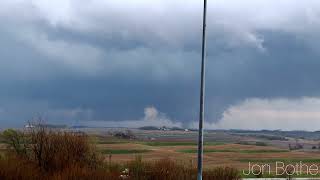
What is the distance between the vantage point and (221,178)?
99.5 ft

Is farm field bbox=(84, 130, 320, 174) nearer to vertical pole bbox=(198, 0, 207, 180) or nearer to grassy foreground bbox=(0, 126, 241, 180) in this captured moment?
grassy foreground bbox=(0, 126, 241, 180)

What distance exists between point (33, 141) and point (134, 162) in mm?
5785

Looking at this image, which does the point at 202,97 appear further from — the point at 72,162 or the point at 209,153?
the point at 209,153

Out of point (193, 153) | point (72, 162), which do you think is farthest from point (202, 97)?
point (193, 153)

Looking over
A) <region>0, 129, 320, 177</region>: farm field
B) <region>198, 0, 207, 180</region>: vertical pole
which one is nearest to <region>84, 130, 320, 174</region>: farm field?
<region>0, 129, 320, 177</region>: farm field

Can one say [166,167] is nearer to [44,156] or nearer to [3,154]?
[44,156]

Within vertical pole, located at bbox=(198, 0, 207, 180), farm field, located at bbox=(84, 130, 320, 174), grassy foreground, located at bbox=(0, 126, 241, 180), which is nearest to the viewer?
vertical pole, located at bbox=(198, 0, 207, 180)

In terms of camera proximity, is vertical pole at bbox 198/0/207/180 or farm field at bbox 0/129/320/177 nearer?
vertical pole at bbox 198/0/207/180

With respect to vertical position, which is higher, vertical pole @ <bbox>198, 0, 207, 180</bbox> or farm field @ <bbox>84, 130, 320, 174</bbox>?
vertical pole @ <bbox>198, 0, 207, 180</bbox>

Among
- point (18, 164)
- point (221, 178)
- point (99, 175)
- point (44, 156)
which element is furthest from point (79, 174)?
point (221, 178)

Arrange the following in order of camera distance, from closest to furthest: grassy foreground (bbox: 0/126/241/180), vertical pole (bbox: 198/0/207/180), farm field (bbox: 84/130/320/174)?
1. vertical pole (bbox: 198/0/207/180)
2. grassy foreground (bbox: 0/126/241/180)
3. farm field (bbox: 84/130/320/174)

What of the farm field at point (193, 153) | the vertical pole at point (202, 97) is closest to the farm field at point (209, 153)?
the farm field at point (193, 153)

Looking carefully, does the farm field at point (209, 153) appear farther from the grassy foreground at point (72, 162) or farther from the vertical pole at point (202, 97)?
the vertical pole at point (202, 97)

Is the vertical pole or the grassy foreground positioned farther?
the grassy foreground
